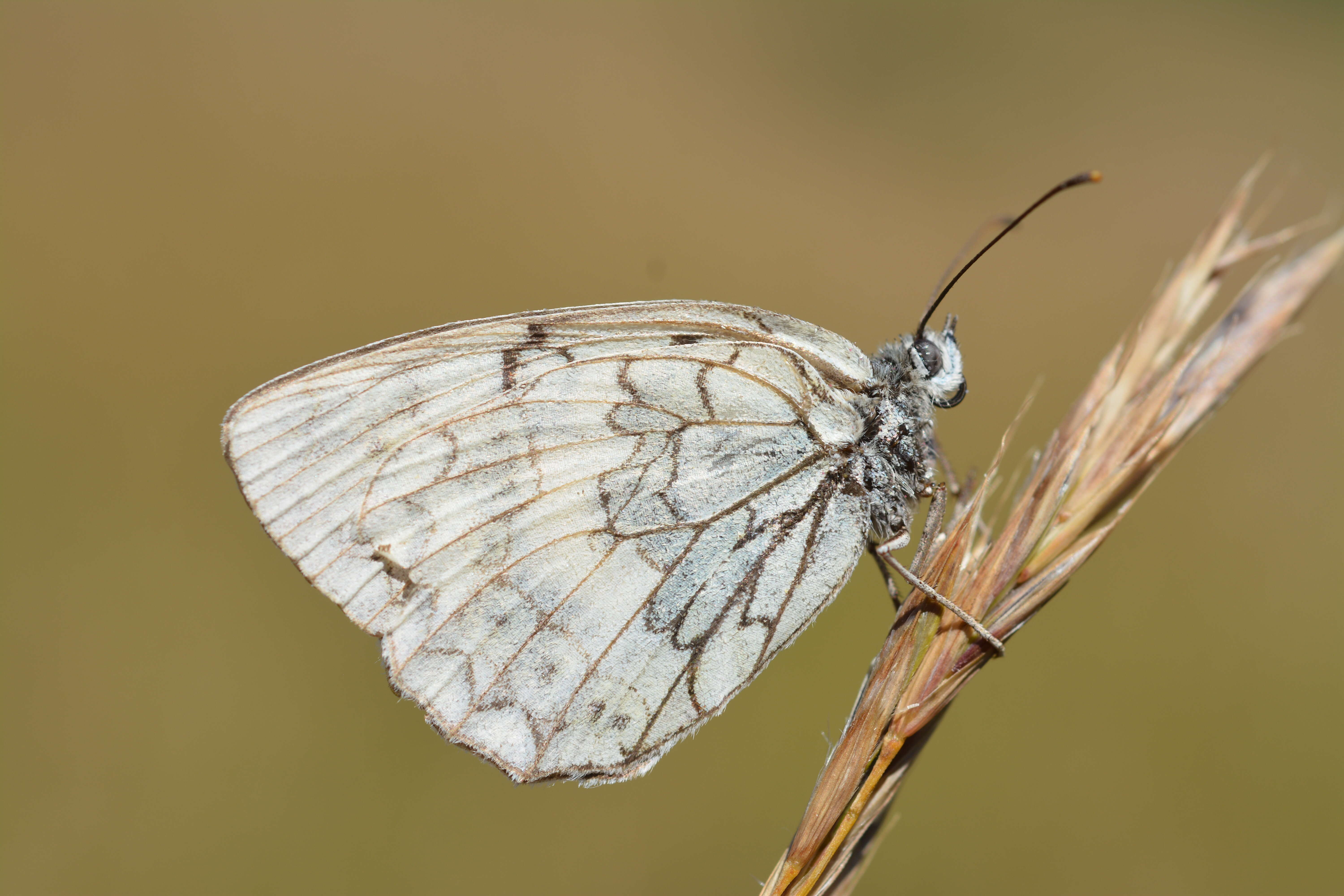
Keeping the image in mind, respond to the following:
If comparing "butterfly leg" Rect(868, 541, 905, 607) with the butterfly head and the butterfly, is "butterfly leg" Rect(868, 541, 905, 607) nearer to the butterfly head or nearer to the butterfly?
the butterfly

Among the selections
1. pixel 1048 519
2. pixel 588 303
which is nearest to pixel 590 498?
pixel 1048 519

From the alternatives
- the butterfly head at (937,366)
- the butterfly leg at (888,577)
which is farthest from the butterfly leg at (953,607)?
the butterfly head at (937,366)

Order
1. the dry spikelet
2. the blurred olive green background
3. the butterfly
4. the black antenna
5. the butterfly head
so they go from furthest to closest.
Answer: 1. the blurred olive green background
2. the butterfly head
3. the butterfly
4. the black antenna
5. the dry spikelet

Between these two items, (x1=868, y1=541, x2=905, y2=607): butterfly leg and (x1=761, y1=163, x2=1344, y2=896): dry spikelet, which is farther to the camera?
(x1=868, y1=541, x2=905, y2=607): butterfly leg

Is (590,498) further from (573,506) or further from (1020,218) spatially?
(1020,218)

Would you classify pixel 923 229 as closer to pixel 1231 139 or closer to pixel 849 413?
pixel 1231 139

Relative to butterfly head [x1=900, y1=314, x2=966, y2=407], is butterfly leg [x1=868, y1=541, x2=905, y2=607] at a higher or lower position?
lower

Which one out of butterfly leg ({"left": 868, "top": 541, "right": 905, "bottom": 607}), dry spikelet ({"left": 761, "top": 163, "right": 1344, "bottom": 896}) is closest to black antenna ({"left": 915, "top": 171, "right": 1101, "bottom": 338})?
dry spikelet ({"left": 761, "top": 163, "right": 1344, "bottom": 896})

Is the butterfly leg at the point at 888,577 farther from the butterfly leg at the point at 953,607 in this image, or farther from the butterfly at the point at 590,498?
the butterfly leg at the point at 953,607
